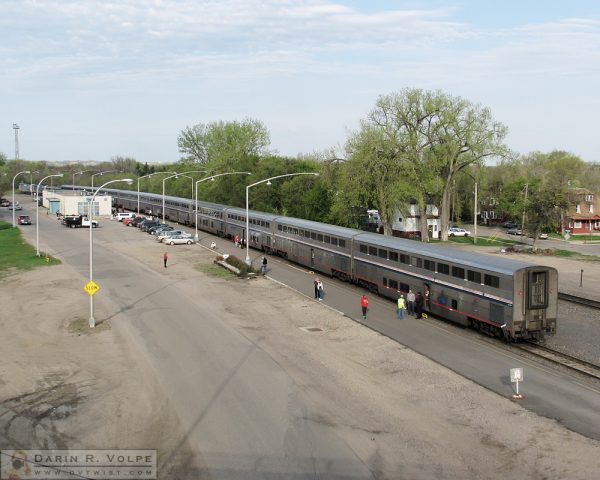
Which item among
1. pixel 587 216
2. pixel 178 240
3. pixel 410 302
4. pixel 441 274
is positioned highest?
pixel 587 216

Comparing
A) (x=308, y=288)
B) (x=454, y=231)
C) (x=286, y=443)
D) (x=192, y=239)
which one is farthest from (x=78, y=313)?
(x=454, y=231)

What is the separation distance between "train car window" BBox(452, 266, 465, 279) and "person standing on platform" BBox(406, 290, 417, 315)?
10.4 feet

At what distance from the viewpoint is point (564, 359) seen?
24.9 m

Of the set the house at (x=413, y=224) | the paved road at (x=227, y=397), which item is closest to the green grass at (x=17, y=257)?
the paved road at (x=227, y=397)

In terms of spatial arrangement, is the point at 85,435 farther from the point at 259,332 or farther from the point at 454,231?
the point at 454,231

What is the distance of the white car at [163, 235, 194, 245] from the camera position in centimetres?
6357

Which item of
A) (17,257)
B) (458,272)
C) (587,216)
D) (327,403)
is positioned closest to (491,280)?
(458,272)

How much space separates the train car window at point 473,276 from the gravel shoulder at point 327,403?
4.58 metres

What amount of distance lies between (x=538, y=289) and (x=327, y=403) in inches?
456

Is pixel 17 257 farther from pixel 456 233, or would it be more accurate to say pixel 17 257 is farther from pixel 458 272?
pixel 456 233

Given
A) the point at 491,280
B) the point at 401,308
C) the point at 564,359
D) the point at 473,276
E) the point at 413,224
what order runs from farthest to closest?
the point at 413,224, the point at 401,308, the point at 473,276, the point at 491,280, the point at 564,359

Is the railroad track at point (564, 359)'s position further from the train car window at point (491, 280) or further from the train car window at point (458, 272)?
the train car window at point (458, 272)

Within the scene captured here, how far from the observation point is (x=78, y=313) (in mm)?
33031

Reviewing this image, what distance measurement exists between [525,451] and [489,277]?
38.2ft
